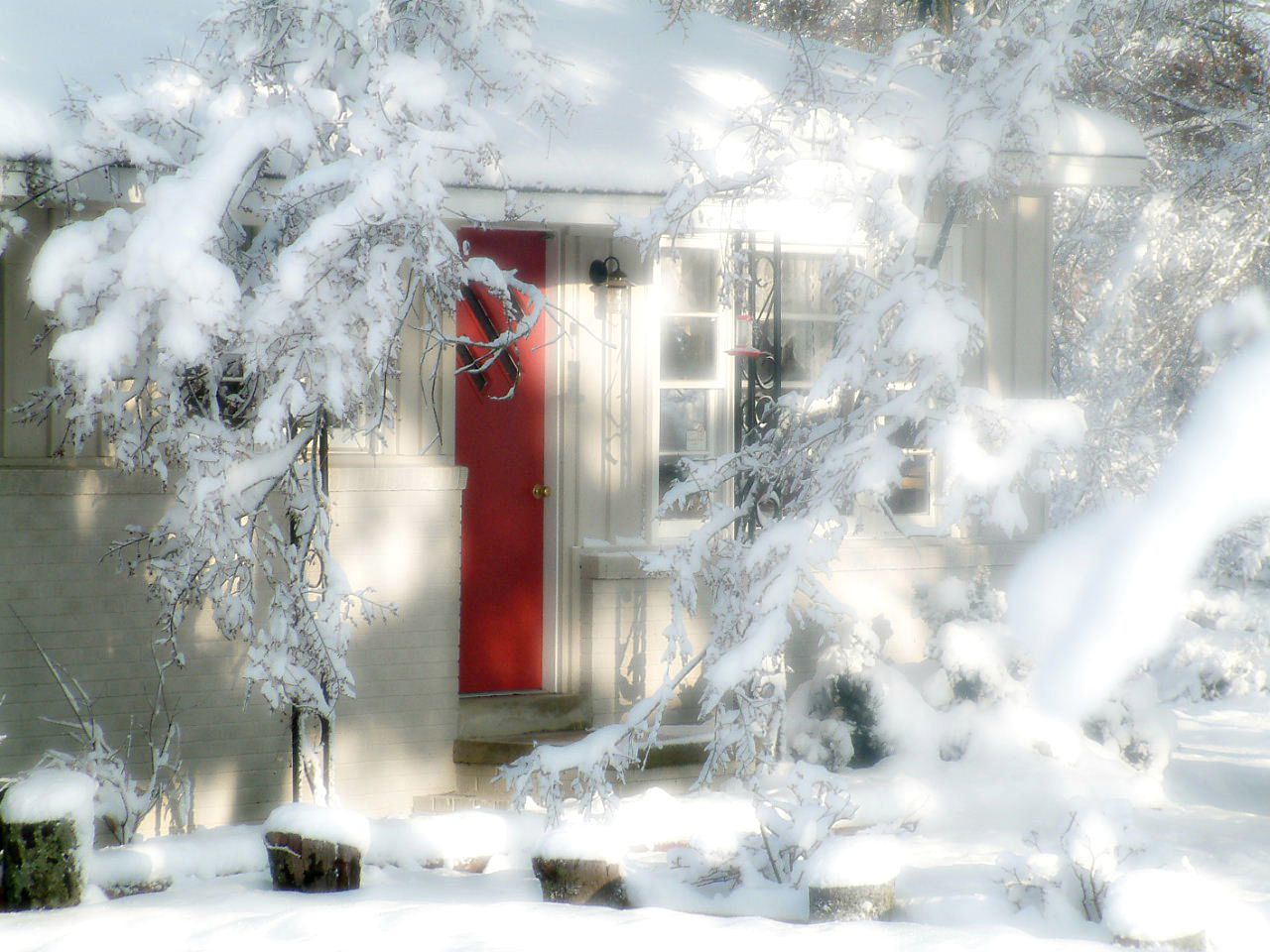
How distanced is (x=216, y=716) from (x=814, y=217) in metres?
4.15

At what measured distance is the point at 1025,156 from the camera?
7660 mm

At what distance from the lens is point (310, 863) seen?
5770 mm

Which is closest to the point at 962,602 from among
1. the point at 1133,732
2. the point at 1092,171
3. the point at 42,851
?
the point at 1133,732

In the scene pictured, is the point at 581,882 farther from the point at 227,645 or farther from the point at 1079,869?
the point at 227,645

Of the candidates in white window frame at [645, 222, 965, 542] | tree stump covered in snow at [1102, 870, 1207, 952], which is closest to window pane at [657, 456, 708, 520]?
white window frame at [645, 222, 965, 542]

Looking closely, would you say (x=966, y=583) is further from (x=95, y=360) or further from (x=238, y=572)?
(x=95, y=360)

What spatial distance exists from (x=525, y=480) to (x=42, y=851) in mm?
3559

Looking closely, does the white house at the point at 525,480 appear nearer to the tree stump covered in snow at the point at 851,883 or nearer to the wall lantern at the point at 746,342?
the wall lantern at the point at 746,342

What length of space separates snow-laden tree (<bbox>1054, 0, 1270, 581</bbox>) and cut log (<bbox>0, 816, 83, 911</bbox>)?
5.28 metres

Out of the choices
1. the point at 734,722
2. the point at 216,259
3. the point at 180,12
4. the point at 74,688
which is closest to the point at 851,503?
the point at 734,722

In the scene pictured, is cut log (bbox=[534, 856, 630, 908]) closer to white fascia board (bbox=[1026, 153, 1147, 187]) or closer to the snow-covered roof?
the snow-covered roof

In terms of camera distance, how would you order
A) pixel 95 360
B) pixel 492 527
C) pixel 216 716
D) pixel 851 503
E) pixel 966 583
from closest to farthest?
pixel 95 360, pixel 851 503, pixel 216 716, pixel 492 527, pixel 966 583

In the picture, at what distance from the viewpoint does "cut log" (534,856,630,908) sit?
5684mm

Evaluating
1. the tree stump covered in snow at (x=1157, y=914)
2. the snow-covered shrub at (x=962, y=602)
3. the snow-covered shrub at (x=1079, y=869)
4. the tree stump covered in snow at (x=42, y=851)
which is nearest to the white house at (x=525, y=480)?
the snow-covered shrub at (x=962, y=602)
